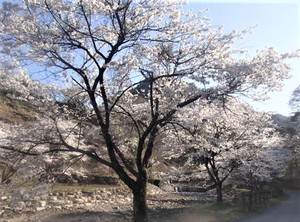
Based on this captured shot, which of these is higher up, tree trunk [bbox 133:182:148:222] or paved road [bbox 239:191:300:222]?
tree trunk [bbox 133:182:148:222]

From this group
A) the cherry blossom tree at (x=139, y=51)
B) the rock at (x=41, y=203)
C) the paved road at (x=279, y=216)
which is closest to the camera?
the cherry blossom tree at (x=139, y=51)

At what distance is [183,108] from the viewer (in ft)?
34.5

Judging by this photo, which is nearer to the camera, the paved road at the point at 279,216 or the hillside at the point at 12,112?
the paved road at the point at 279,216

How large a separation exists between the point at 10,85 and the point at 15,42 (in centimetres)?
118

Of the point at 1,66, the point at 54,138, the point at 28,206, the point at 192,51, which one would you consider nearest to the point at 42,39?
the point at 1,66

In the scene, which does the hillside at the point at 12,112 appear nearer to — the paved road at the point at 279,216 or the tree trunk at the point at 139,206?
the paved road at the point at 279,216

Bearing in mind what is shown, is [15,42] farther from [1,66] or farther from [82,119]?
[82,119]

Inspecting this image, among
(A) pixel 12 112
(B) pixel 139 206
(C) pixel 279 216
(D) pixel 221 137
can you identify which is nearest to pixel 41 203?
(D) pixel 221 137

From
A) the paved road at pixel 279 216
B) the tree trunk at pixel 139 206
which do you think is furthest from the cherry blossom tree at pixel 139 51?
the paved road at pixel 279 216

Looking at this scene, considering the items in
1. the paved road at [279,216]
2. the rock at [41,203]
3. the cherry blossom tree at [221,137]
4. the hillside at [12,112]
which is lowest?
the paved road at [279,216]

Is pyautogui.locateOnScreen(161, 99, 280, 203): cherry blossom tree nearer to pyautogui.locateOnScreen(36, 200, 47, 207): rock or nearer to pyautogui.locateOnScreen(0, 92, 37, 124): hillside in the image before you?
pyautogui.locateOnScreen(36, 200, 47, 207): rock

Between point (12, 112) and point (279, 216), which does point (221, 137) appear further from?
point (12, 112)

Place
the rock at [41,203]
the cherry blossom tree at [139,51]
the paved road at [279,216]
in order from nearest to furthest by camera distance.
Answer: the cherry blossom tree at [139,51], the paved road at [279,216], the rock at [41,203]

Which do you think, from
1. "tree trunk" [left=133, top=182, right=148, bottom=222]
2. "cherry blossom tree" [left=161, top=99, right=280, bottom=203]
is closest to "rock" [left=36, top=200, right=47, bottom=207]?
"cherry blossom tree" [left=161, top=99, right=280, bottom=203]
